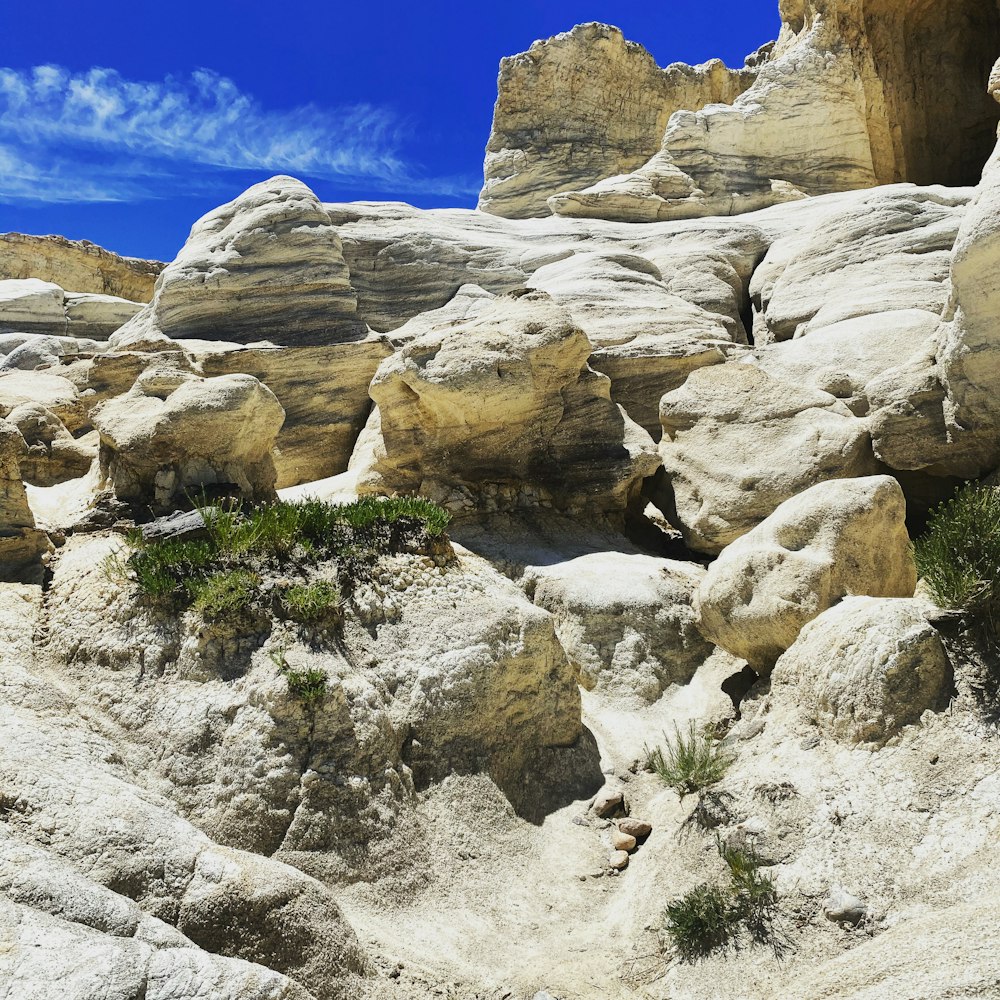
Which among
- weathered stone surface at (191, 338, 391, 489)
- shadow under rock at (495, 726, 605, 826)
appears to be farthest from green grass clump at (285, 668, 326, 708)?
weathered stone surface at (191, 338, 391, 489)

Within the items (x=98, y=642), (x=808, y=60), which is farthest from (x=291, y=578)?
(x=808, y=60)

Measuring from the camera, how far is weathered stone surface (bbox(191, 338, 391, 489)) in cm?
2066

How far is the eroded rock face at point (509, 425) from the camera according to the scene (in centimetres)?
1588

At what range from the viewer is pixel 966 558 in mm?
9625

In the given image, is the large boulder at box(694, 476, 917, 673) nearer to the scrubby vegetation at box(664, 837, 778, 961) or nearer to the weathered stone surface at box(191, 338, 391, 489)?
the scrubby vegetation at box(664, 837, 778, 961)

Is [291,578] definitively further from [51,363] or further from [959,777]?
[51,363]

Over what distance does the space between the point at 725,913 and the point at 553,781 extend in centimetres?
311

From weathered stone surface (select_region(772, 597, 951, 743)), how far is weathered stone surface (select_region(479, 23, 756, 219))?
1311 inches

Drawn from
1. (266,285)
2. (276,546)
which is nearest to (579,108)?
(266,285)

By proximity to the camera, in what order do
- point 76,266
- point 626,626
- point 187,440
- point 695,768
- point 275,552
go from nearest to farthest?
point 695,768 < point 275,552 < point 187,440 < point 626,626 < point 76,266

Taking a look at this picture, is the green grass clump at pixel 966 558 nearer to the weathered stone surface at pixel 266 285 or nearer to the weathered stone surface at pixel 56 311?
the weathered stone surface at pixel 266 285

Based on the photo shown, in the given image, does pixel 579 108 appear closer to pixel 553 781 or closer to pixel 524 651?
pixel 524 651

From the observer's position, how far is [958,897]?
298 inches

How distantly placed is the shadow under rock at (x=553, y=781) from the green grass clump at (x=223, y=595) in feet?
11.0
